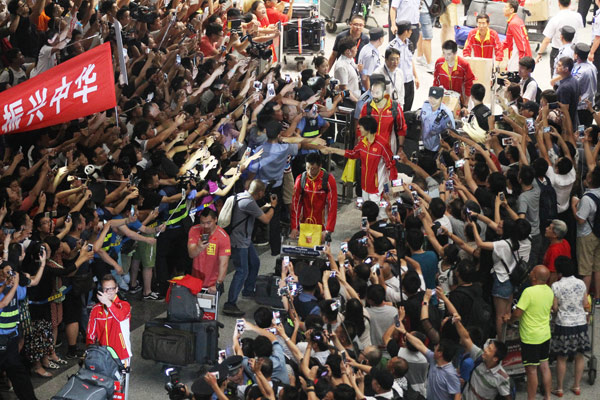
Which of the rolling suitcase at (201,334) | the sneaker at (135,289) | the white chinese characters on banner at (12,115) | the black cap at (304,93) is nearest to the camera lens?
the rolling suitcase at (201,334)

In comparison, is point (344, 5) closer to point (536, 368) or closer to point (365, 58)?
point (365, 58)

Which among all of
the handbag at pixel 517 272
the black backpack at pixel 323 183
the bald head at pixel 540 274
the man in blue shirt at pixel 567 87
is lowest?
the handbag at pixel 517 272

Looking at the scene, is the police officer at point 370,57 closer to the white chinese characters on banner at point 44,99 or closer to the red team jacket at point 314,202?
the red team jacket at point 314,202

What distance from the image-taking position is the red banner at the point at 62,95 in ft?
40.9

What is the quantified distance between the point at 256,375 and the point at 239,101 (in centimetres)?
670

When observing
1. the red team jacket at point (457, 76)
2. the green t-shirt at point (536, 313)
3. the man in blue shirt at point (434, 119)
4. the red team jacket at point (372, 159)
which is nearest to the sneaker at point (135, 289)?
the red team jacket at point (372, 159)

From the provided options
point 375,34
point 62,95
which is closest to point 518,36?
point 375,34

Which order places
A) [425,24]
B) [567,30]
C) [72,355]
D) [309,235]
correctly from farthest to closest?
[425,24]
[567,30]
[309,235]
[72,355]

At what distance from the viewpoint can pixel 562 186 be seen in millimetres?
13656

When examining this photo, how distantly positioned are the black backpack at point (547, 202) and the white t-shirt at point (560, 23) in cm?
658

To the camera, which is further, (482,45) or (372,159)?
(482,45)

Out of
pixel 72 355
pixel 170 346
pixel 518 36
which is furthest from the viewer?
pixel 518 36

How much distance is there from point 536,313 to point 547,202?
2.40 meters

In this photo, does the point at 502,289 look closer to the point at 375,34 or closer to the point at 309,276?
the point at 309,276
